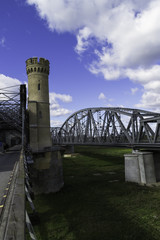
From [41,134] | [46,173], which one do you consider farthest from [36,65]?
[46,173]

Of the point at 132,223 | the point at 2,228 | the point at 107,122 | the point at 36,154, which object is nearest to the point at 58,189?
the point at 36,154

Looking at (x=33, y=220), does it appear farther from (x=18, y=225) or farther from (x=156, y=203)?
(x=156, y=203)

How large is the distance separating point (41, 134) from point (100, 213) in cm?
1764

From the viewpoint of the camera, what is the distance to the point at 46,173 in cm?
2692

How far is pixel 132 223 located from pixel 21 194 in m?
16.1

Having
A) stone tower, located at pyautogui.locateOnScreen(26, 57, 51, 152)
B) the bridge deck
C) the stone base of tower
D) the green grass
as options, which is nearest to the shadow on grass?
the green grass

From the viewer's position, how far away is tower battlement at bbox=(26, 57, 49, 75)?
32.3 meters

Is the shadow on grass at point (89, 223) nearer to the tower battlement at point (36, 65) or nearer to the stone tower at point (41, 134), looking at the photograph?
the stone tower at point (41, 134)

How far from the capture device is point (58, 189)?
2756cm

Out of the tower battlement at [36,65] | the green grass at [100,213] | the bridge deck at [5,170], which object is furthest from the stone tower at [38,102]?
the bridge deck at [5,170]

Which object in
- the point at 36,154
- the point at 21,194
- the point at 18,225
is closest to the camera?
the point at 18,225

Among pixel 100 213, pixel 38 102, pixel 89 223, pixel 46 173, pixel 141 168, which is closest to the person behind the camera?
pixel 89 223

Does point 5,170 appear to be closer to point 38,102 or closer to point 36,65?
point 38,102

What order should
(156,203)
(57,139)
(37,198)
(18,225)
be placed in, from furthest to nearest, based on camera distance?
(57,139), (37,198), (156,203), (18,225)
